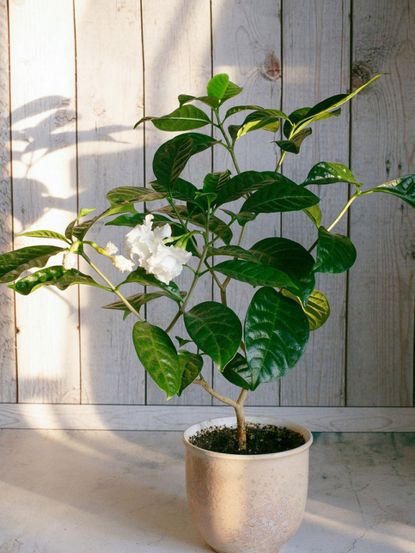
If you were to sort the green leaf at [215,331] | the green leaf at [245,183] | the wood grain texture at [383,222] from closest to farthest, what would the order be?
the green leaf at [215,331]
the green leaf at [245,183]
the wood grain texture at [383,222]

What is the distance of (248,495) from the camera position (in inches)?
47.7

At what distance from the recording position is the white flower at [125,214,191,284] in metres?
1.06

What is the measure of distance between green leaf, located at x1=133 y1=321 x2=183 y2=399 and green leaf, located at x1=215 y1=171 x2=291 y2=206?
0.24 m

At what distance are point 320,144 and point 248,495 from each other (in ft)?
3.17

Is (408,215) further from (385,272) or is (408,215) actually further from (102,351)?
(102,351)

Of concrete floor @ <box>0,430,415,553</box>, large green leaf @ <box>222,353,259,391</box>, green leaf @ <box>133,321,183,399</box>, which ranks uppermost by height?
green leaf @ <box>133,321,183,399</box>

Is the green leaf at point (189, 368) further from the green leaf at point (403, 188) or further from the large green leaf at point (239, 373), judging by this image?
the green leaf at point (403, 188)

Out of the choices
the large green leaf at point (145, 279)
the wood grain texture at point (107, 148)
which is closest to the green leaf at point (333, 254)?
the large green leaf at point (145, 279)

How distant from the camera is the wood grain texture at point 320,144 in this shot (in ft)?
5.98

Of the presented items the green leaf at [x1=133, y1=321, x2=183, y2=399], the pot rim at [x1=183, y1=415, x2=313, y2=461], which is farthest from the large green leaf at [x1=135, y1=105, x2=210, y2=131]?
the pot rim at [x1=183, y1=415, x2=313, y2=461]

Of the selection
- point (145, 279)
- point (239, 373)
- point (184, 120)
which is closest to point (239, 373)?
point (239, 373)

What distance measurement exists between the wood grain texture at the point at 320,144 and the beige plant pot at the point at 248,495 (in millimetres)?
661

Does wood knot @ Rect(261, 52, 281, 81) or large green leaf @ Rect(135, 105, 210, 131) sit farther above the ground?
wood knot @ Rect(261, 52, 281, 81)

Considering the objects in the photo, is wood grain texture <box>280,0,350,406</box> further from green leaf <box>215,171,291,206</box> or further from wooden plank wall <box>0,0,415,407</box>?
green leaf <box>215,171,291,206</box>
